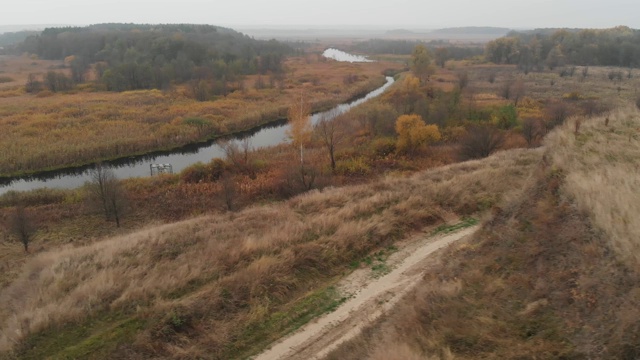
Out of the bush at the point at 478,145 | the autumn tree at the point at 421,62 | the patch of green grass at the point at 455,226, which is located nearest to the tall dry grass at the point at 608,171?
the patch of green grass at the point at 455,226

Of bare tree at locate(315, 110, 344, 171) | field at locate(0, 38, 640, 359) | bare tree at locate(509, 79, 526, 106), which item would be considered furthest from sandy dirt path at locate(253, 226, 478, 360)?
bare tree at locate(509, 79, 526, 106)

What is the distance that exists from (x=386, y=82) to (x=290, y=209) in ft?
220

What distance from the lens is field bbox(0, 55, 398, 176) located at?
34688mm

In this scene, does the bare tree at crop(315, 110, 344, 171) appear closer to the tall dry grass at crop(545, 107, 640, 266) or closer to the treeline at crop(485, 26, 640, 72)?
the tall dry grass at crop(545, 107, 640, 266)

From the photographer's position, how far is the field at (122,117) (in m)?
→ 34.7

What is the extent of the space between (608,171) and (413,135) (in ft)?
66.5

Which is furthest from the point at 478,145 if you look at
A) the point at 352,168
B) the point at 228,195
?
the point at 228,195

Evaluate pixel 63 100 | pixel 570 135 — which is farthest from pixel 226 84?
pixel 570 135

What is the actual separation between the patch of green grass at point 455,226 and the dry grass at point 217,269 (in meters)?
0.53

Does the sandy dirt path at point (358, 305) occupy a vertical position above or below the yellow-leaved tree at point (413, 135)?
below

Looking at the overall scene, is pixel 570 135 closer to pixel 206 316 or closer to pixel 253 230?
pixel 253 230

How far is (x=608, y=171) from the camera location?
10875mm

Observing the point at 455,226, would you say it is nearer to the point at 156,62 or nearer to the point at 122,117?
the point at 122,117

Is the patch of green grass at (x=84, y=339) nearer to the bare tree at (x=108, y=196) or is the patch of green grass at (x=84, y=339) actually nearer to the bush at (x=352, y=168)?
the bare tree at (x=108, y=196)
